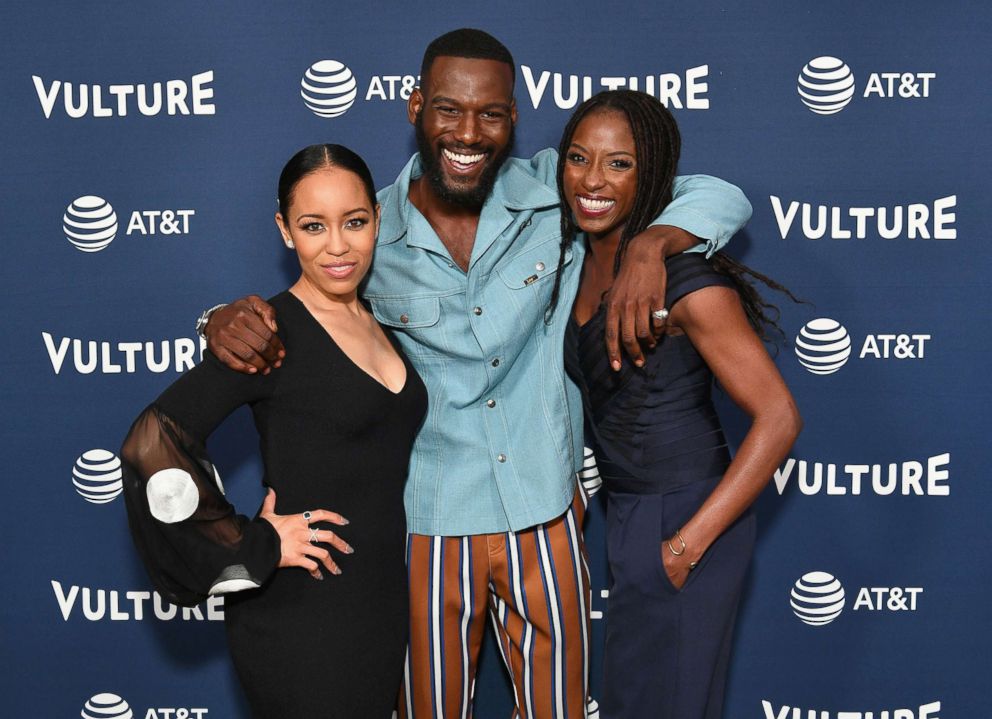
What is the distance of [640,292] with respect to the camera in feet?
5.36

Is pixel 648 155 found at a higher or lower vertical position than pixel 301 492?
higher

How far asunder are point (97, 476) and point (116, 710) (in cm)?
63

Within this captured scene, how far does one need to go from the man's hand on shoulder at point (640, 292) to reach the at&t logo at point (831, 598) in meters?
1.08

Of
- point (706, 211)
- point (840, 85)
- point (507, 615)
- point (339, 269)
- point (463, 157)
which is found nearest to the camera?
point (339, 269)

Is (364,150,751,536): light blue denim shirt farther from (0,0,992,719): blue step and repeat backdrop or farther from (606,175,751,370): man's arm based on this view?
(0,0,992,719): blue step and repeat backdrop

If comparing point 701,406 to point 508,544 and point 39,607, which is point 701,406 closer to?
point 508,544

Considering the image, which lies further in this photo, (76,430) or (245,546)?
(76,430)

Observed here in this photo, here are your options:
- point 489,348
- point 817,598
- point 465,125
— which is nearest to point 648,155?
point 465,125

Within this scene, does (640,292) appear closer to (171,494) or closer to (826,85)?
(171,494)

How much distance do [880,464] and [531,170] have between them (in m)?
1.18

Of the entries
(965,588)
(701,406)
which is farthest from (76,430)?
(965,588)

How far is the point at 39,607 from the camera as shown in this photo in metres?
2.45

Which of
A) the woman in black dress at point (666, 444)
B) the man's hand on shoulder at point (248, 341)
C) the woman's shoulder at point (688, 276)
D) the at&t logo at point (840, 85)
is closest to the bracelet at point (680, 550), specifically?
the woman in black dress at point (666, 444)

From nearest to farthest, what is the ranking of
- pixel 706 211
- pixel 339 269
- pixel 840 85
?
pixel 339 269
pixel 706 211
pixel 840 85
